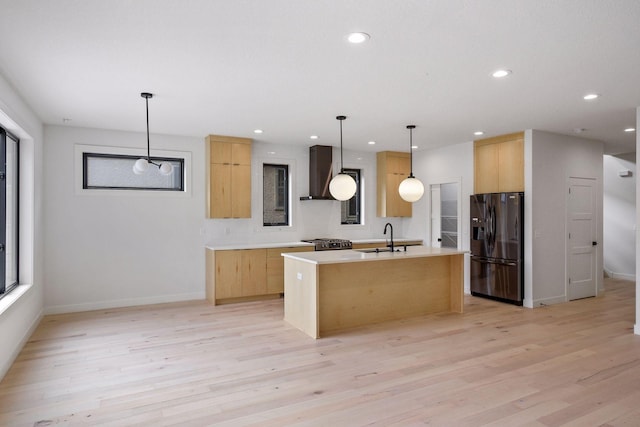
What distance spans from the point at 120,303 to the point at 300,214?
3.16 meters

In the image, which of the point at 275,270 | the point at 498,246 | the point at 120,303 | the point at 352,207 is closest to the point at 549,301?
the point at 498,246

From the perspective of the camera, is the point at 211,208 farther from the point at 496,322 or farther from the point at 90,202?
the point at 496,322

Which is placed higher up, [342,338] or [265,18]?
[265,18]

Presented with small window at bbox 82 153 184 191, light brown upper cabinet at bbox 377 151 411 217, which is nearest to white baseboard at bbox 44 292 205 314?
small window at bbox 82 153 184 191

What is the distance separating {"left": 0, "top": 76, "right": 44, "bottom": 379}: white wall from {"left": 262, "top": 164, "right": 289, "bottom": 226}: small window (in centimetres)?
322

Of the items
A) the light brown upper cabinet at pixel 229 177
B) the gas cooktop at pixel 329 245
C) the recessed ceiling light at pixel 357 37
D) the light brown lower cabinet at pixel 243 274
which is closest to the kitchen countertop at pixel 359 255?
the light brown lower cabinet at pixel 243 274

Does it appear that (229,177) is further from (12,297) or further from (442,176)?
(442,176)

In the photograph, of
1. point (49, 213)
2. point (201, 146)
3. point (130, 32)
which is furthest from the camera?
point (201, 146)

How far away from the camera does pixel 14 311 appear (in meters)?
3.87

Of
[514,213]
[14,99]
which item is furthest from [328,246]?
[14,99]

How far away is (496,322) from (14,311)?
17.2 feet

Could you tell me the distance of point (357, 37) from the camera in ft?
9.06

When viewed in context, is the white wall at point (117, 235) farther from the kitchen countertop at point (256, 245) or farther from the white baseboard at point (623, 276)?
the white baseboard at point (623, 276)

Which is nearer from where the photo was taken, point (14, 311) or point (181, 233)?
point (14, 311)
